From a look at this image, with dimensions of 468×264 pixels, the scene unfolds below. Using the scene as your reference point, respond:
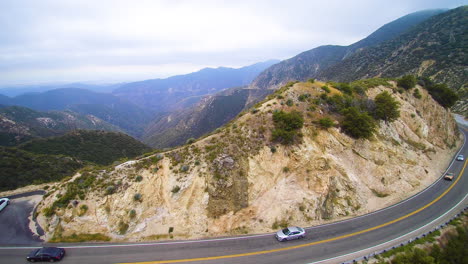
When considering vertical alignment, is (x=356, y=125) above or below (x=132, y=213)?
above

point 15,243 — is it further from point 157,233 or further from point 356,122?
point 356,122

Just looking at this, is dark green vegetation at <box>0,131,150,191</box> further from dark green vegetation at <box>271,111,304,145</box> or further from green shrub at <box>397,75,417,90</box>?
green shrub at <box>397,75,417,90</box>

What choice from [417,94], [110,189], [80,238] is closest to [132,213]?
[110,189]

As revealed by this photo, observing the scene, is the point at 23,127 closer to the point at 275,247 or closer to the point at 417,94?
the point at 275,247

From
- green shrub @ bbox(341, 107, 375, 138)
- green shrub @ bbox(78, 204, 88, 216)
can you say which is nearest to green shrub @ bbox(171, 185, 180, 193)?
green shrub @ bbox(78, 204, 88, 216)

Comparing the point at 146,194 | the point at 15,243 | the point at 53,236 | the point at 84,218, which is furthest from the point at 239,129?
the point at 15,243

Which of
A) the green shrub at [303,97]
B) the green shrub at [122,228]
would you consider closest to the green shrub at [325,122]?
the green shrub at [303,97]
